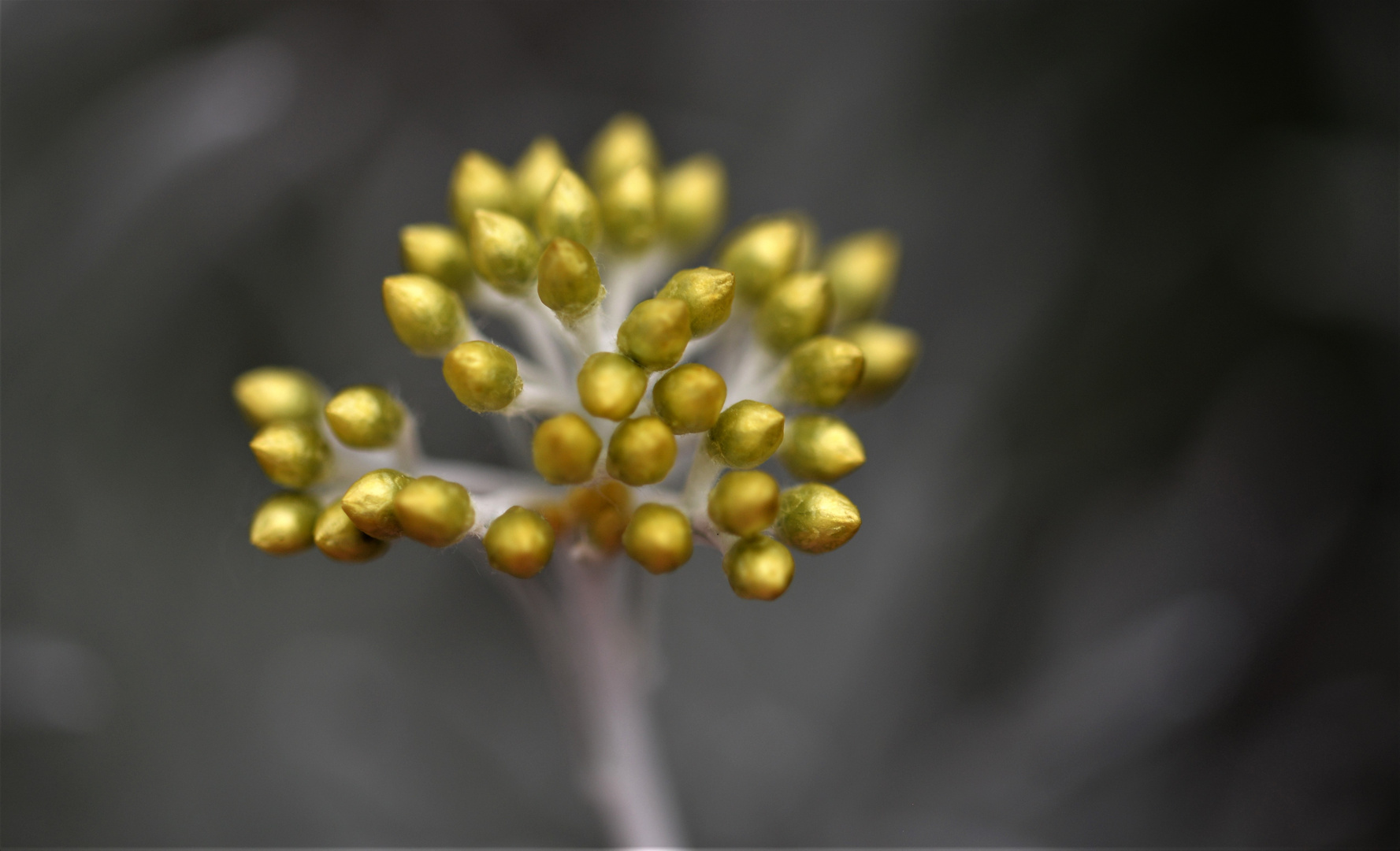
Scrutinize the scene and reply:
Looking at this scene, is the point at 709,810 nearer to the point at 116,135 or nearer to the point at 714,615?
the point at 714,615

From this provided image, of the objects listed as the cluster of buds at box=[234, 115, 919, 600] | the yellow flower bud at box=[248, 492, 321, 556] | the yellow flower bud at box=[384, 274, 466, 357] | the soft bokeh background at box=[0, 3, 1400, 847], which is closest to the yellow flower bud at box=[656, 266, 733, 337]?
the cluster of buds at box=[234, 115, 919, 600]

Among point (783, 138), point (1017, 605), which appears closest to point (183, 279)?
point (783, 138)

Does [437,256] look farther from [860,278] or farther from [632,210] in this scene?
[860,278]

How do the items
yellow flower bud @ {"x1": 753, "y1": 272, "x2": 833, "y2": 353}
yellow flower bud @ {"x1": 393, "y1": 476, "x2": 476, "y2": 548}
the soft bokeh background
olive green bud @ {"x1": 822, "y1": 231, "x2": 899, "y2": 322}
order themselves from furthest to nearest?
the soft bokeh background, olive green bud @ {"x1": 822, "y1": 231, "x2": 899, "y2": 322}, yellow flower bud @ {"x1": 753, "y1": 272, "x2": 833, "y2": 353}, yellow flower bud @ {"x1": 393, "y1": 476, "x2": 476, "y2": 548}

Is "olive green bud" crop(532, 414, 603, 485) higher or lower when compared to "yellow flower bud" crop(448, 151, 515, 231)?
lower

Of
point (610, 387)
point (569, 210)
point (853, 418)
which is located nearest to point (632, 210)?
point (569, 210)

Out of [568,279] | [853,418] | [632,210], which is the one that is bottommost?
[568,279]

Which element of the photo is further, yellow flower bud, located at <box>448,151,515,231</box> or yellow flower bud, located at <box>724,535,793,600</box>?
yellow flower bud, located at <box>448,151,515,231</box>

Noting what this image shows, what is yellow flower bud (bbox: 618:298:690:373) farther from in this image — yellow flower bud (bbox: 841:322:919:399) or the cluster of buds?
yellow flower bud (bbox: 841:322:919:399)
